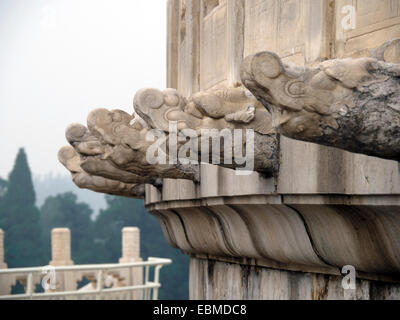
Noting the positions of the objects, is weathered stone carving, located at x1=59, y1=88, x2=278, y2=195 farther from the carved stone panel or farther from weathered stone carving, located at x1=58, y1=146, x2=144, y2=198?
weathered stone carving, located at x1=58, y1=146, x2=144, y2=198

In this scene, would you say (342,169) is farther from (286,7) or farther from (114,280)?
(114,280)

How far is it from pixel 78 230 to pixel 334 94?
53568mm

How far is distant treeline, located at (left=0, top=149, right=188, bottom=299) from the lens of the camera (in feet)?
158

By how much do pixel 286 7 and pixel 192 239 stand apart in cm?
204

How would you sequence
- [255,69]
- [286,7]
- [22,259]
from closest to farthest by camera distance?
1. [255,69]
2. [286,7]
3. [22,259]

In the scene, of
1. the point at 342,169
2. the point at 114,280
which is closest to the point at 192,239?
the point at 342,169

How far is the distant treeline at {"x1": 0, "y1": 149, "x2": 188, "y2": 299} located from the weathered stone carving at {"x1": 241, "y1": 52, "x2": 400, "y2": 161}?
44845mm

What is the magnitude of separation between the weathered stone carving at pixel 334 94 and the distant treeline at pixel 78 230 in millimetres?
44845

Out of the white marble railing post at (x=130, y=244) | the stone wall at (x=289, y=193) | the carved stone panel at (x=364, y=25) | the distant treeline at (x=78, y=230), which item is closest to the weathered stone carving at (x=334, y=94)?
the stone wall at (x=289, y=193)

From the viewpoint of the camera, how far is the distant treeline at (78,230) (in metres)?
48.2

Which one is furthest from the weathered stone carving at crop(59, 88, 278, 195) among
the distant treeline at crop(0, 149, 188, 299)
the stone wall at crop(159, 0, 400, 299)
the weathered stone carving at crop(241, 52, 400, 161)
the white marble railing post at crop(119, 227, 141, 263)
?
the distant treeline at crop(0, 149, 188, 299)

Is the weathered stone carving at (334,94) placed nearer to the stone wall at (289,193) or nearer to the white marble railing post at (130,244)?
the stone wall at (289,193)

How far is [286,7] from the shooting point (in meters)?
4.04

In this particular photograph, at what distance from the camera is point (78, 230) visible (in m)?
55.4
